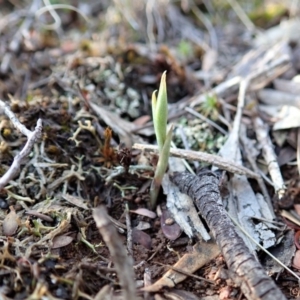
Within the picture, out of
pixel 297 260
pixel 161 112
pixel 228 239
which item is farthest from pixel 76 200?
pixel 297 260

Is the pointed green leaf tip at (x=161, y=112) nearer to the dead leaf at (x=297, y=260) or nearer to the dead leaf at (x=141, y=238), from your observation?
the dead leaf at (x=141, y=238)

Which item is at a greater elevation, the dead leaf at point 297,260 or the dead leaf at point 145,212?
the dead leaf at point 145,212

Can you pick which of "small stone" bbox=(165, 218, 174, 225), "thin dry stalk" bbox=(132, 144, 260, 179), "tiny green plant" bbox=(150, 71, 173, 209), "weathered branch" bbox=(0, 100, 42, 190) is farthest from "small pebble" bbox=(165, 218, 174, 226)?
"weathered branch" bbox=(0, 100, 42, 190)

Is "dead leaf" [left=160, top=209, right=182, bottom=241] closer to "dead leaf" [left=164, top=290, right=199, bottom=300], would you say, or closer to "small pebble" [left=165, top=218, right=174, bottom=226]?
"small pebble" [left=165, top=218, right=174, bottom=226]

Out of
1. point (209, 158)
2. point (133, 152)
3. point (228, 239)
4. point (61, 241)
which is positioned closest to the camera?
point (228, 239)

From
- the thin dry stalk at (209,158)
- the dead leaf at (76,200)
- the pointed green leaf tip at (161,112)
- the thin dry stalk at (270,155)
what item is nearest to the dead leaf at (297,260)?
the thin dry stalk at (270,155)

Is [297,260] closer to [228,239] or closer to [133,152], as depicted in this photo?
[228,239]
